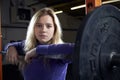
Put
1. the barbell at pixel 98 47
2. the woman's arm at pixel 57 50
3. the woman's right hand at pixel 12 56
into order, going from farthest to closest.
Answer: the woman's right hand at pixel 12 56
the woman's arm at pixel 57 50
the barbell at pixel 98 47

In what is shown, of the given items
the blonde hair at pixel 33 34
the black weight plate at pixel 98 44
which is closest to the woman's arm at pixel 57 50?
the black weight plate at pixel 98 44

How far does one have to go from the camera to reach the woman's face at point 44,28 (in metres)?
1.54

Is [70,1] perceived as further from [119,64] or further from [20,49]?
[119,64]

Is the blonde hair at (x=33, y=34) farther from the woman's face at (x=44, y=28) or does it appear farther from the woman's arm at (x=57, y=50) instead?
the woman's arm at (x=57, y=50)

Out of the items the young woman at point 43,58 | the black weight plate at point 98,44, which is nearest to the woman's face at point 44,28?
the young woman at point 43,58

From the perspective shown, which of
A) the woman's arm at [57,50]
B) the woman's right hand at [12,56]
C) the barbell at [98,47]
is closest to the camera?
the barbell at [98,47]

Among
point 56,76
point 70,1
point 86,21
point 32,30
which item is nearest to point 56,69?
point 56,76

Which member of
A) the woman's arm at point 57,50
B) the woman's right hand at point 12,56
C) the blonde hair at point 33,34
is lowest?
the woman's right hand at point 12,56

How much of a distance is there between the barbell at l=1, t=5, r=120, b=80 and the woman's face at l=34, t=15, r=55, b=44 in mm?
520

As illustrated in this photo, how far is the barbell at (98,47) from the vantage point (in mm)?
896

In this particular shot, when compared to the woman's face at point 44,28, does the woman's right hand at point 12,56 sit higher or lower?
lower

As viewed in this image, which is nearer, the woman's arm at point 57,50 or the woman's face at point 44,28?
Answer: the woman's arm at point 57,50

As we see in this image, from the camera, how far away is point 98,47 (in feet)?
3.30

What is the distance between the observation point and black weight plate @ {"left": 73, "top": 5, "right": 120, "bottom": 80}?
2.96ft
